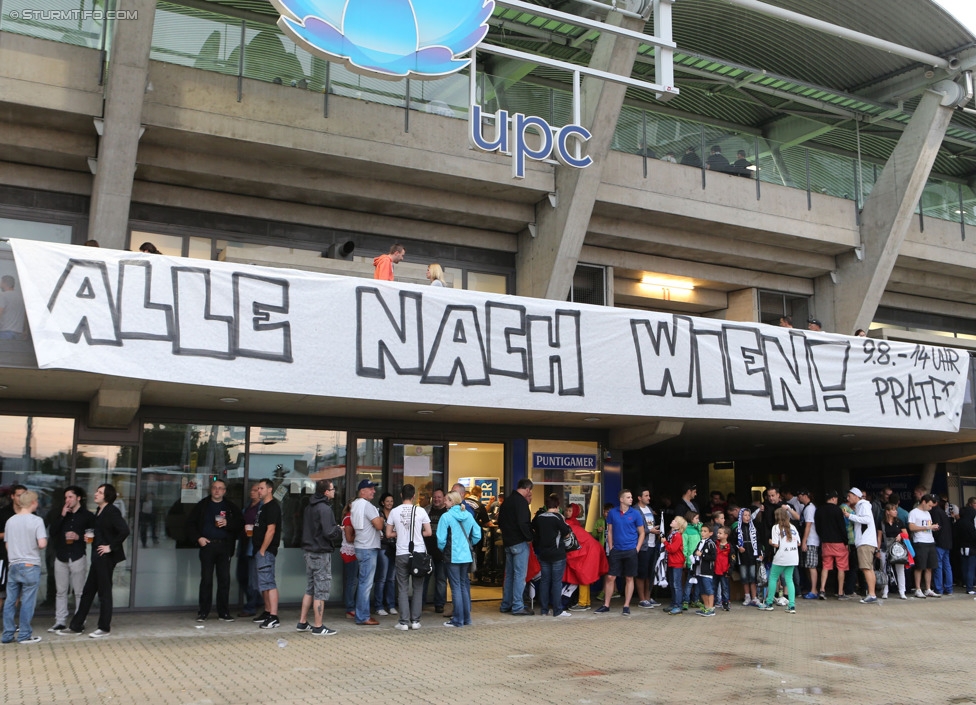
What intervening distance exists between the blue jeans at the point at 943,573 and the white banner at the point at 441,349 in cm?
258

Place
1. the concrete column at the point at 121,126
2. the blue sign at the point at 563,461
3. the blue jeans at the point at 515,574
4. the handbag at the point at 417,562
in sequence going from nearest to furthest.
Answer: the handbag at the point at 417,562 → the concrete column at the point at 121,126 → the blue jeans at the point at 515,574 → the blue sign at the point at 563,461

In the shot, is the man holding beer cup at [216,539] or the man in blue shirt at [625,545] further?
the man in blue shirt at [625,545]

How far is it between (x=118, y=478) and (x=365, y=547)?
380cm

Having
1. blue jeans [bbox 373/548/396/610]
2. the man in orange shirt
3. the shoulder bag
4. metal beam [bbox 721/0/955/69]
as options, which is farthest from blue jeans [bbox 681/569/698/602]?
metal beam [bbox 721/0/955/69]

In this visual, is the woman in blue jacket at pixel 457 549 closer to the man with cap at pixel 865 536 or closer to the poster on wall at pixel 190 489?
the poster on wall at pixel 190 489

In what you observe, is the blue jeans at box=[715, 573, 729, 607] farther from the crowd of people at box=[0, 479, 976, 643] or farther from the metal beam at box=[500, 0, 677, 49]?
the metal beam at box=[500, 0, 677, 49]

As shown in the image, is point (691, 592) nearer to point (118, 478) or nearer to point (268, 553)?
point (268, 553)

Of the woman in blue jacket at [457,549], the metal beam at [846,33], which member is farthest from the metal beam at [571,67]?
the woman in blue jacket at [457,549]

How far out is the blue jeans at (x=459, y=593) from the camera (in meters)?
11.9

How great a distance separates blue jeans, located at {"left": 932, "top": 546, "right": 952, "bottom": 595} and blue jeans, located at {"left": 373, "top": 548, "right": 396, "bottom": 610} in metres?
10.4

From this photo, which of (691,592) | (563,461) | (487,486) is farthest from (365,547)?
(691,592)

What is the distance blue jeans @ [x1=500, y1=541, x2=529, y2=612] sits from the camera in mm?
12906

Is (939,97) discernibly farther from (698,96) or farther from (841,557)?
(841,557)

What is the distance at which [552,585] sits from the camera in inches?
523
